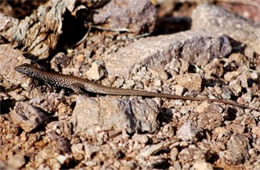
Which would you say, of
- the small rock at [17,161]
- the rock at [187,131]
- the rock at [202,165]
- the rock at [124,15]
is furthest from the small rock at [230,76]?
the small rock at [17,161]

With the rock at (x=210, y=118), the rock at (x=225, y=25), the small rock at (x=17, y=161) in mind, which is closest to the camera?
the small rock at (x=17, y=161)

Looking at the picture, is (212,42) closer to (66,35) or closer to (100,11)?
(100,11)

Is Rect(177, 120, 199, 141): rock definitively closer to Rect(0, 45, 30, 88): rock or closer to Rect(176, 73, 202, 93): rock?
Rect(176, 73, 202, 93): rock

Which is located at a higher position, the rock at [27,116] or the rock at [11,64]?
the rock at [11,64]

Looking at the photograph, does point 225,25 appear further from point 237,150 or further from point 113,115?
point 113,115

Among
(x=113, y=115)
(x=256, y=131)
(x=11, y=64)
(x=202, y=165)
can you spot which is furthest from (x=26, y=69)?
(x=256, y=131)

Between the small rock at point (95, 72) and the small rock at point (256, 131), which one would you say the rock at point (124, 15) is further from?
the small rock at point (256, 131)
